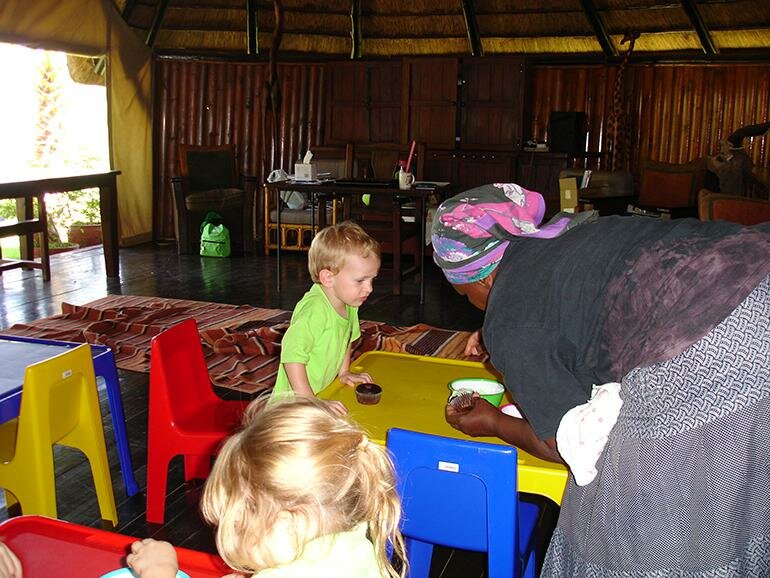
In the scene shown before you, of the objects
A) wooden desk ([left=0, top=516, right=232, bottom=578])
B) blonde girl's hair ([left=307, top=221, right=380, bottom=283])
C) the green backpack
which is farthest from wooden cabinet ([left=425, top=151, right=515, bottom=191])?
wooden desk ([left=0, top=516, right=232, bottom=578])

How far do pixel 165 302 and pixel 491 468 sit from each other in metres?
5.07

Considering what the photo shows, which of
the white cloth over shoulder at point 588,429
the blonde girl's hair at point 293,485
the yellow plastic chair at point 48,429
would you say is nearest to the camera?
the blonde girl's hair at point 293,485

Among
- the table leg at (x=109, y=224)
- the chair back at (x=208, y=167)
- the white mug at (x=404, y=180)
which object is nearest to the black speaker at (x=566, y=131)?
the white mug at (x=404, y=180)

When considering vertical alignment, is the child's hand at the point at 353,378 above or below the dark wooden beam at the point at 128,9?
below

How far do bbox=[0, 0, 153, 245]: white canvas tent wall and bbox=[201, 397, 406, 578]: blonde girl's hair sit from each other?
7.41 metres

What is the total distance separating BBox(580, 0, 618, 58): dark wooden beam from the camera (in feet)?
29.8

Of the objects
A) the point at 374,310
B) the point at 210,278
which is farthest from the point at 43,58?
the point at 374,310

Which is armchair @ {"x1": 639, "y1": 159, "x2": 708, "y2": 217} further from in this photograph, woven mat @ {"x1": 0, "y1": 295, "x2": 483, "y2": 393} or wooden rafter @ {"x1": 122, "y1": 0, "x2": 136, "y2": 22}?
wooden rafter @ {"x1": 122, "y1": 0, "x2": 136, "y2": 22}

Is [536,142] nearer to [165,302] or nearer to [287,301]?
[287,301]

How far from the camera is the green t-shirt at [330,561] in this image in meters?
1.18

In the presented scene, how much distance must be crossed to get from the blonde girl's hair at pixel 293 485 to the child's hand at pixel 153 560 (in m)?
0.08

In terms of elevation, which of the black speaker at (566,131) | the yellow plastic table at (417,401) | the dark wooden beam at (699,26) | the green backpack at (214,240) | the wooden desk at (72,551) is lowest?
the green backpack at (214,240)

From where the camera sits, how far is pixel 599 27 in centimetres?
921

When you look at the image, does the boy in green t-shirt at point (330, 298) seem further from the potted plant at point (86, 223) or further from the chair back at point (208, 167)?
the potted plant at point (86, 223)
